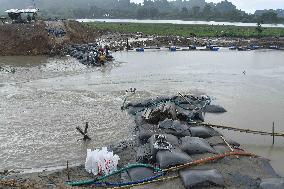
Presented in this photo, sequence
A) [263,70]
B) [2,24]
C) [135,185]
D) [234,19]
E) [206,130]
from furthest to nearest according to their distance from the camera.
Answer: [234,19] → [2,24] → [263,70] → [206,130] → [135,185]

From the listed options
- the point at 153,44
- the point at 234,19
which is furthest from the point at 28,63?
the point at 234,19

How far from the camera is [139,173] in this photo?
25.8 feet

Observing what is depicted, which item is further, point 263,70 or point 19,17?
point 19,17

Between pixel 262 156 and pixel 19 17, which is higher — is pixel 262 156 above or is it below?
below

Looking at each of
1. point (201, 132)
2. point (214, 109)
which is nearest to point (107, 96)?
point (214, 109)

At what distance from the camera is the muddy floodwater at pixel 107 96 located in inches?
393

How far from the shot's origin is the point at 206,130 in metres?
10.2

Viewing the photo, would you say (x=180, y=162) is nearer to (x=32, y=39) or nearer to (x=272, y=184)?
(x=272, y=184)

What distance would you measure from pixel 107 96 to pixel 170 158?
721 centimetres

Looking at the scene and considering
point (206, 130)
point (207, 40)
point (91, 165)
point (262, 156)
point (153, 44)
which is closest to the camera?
point (91, 165)

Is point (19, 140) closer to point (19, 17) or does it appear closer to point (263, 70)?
point (263, 70)

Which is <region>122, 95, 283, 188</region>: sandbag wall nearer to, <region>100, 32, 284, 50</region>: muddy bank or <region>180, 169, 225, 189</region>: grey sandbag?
<region>180, 169, 225, 189</region>: grey sandbag

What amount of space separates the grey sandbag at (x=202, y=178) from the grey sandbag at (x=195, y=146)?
115cm

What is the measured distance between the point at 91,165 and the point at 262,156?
422cm
